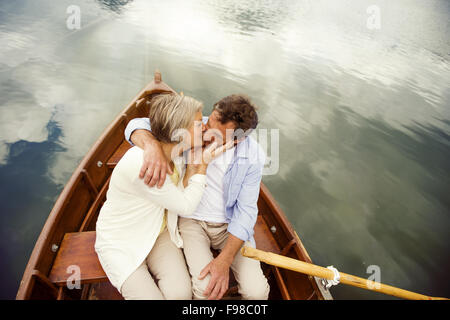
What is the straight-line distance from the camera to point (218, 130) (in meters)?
2.07

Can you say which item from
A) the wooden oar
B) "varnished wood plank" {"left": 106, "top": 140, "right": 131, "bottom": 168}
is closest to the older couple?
the wooden oar

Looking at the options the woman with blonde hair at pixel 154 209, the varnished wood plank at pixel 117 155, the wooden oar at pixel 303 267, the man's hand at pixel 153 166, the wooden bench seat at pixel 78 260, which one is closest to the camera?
the man's hand at pixel 153 166

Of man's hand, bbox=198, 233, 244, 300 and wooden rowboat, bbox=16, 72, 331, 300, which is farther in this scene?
wooden rowboat, bbox=16, 72, 331, 300

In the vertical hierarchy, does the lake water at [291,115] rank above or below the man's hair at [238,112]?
below

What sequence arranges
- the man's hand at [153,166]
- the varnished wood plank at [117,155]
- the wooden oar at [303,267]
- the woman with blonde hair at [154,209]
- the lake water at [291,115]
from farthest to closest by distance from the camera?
the lake water at [291,115], the varnished wood plank at [117,155], the wooden oar at [303,267], the woman with blonde hair at [154,209], the man's hand at [153,166]

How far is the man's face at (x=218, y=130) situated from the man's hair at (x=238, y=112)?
0.04m

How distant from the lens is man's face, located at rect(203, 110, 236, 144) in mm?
2021

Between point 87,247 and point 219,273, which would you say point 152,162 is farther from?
point 87,247

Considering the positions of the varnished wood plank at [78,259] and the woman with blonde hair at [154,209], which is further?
the varnished wood plank at [78,259]

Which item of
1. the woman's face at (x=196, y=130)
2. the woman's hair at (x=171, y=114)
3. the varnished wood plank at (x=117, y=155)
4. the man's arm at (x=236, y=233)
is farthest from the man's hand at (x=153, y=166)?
the varnished wood plank at (x=117, y=155)

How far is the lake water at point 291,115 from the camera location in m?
4.81

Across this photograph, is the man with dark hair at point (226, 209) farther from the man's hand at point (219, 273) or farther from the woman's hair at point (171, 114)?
the woman's hair at point (171, 114)

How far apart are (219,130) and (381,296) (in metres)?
4.70

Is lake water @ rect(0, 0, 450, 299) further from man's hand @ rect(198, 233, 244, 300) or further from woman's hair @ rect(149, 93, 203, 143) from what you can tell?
woman's hair @ rect(149, 93, 203, 143)
